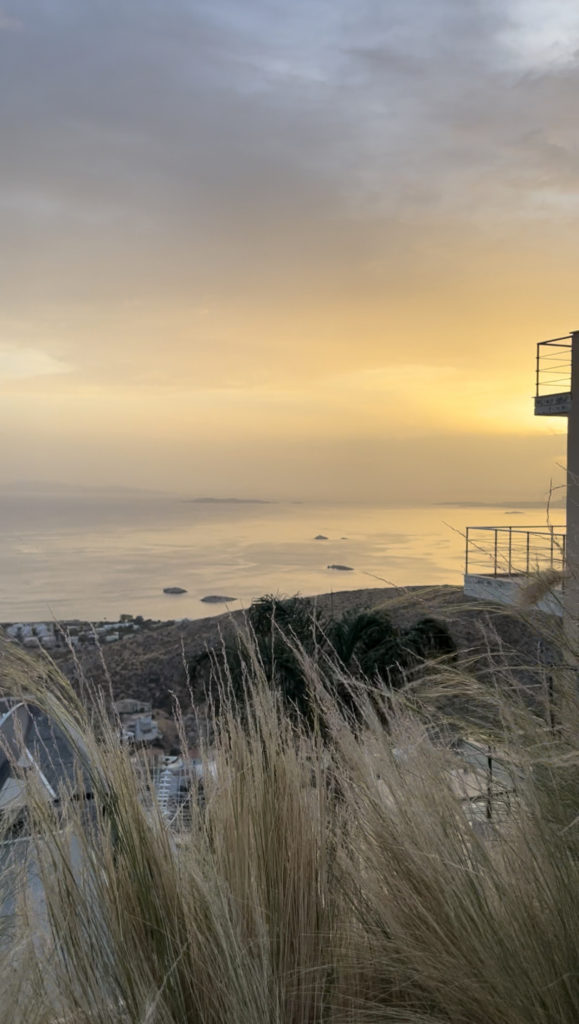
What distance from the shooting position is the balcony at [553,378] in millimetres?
12109

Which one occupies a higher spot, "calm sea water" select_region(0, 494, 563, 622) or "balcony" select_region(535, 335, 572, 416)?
"balcony" select_region(535, 335, 572, 416)

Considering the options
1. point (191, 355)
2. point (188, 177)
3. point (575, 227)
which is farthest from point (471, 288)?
point (191, 355)

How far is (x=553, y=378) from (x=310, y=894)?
38.8ft

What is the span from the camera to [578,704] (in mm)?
1892

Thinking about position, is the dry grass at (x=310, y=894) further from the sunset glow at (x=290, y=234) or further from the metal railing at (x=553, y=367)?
the metal railing at (x=553, y=367)

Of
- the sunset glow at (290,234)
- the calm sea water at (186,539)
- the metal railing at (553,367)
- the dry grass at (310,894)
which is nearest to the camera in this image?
the dry grass at (310,894)

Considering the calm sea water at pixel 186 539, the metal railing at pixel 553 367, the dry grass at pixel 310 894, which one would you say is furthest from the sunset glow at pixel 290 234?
the calm sea water at pixel 186 539

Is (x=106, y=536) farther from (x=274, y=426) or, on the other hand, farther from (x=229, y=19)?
(x=229, y=19)

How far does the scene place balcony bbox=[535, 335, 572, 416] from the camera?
1211cm

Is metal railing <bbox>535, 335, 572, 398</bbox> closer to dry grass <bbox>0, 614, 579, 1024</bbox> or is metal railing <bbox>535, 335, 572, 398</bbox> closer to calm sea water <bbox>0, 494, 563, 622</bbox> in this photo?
calm sea water <bbox>0, 494, 563, 622</bbox>

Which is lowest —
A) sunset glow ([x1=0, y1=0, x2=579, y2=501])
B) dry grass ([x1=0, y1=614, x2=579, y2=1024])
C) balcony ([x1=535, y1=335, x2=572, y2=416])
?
dry grass ([x1=0, y1=614, x2=579, y2=1024])

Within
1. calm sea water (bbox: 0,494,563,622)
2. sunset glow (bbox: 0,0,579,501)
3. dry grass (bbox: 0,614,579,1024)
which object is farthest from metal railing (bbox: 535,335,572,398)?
dry grass (bbox: 0,614,579,1024)

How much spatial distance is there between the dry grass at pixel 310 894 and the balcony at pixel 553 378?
10.9m

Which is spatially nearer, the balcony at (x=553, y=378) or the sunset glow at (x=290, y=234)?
the sunset glow at (x=290, y=234)
